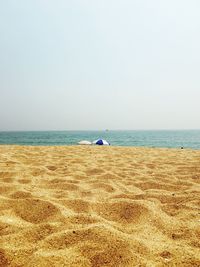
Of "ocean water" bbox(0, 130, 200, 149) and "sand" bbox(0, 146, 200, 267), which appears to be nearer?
"sand" bbox(0, 146, 200, 267)

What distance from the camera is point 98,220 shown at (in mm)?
2412

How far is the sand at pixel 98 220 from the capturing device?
1.76 meters

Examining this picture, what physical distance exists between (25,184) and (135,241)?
225cm

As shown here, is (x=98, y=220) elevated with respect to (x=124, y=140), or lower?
elevated

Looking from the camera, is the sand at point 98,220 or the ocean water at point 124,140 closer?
the sand at point 98,220

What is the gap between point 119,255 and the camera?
1.77 m

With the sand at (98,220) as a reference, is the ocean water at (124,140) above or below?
below

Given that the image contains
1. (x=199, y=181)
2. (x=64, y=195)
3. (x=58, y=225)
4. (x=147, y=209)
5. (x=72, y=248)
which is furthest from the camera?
(x=199, y=181)

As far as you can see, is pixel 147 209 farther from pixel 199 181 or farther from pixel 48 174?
pixel 48 174

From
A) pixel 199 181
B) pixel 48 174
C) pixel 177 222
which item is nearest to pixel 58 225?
pixel 177 222

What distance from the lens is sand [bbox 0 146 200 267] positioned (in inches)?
69.3

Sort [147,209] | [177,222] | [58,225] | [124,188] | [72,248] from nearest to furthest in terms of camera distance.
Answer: [72,248] → [58,225] → [177,222] → [147,209] → [124,188]

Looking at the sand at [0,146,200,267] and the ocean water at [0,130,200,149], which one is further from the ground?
the sand at [0,146,200,267]

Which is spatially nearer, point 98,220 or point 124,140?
point 98,220
